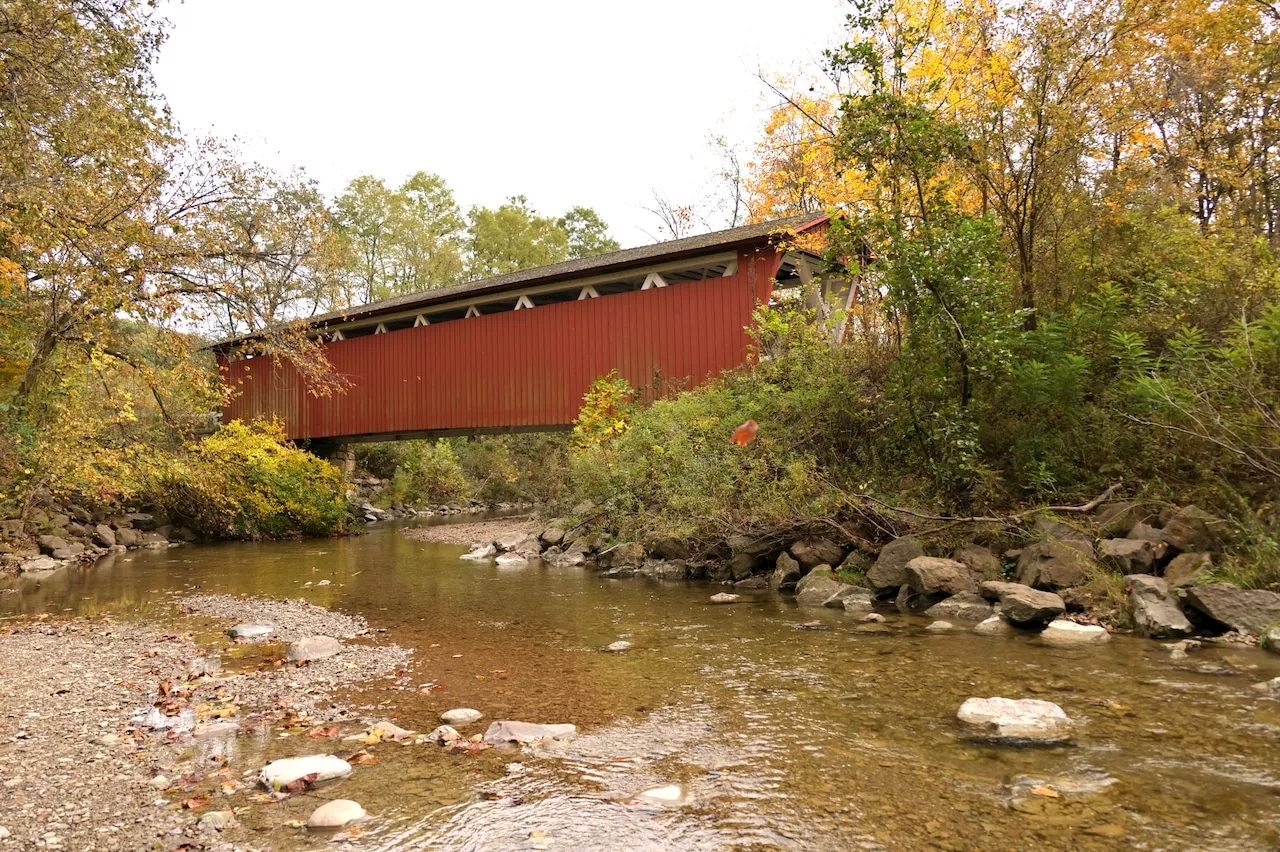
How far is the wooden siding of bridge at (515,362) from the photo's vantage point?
42.6 feet

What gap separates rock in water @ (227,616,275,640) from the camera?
19.8ft

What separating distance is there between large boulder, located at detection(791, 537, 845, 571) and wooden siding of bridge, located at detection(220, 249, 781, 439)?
4.77 m

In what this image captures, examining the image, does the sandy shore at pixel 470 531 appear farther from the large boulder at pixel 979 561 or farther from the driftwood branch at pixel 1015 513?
the large boulder at pixel 979 561

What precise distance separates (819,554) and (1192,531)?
3.29m

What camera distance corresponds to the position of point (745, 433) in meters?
9.64

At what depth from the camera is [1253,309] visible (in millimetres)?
7184

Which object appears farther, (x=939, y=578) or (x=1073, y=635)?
(x=939, y=578)

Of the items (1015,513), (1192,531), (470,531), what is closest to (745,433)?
(1015,513)

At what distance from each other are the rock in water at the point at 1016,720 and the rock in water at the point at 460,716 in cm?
239

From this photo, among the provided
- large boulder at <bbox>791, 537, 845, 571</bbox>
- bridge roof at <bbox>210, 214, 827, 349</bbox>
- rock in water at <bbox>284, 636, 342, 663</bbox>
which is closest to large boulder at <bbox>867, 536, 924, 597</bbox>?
large boulder at <bbox>791, 537, 845, 571</bbox>

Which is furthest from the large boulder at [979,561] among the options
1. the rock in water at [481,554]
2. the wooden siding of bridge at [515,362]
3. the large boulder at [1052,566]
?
the rock in water at [481,554]

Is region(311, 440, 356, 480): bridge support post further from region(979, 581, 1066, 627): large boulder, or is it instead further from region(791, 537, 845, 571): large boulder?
region(979, 581, 1066, 627): large boulder

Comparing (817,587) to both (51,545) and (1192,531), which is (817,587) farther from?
(51,545)

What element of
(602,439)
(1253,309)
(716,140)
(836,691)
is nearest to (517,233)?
(716,140)
